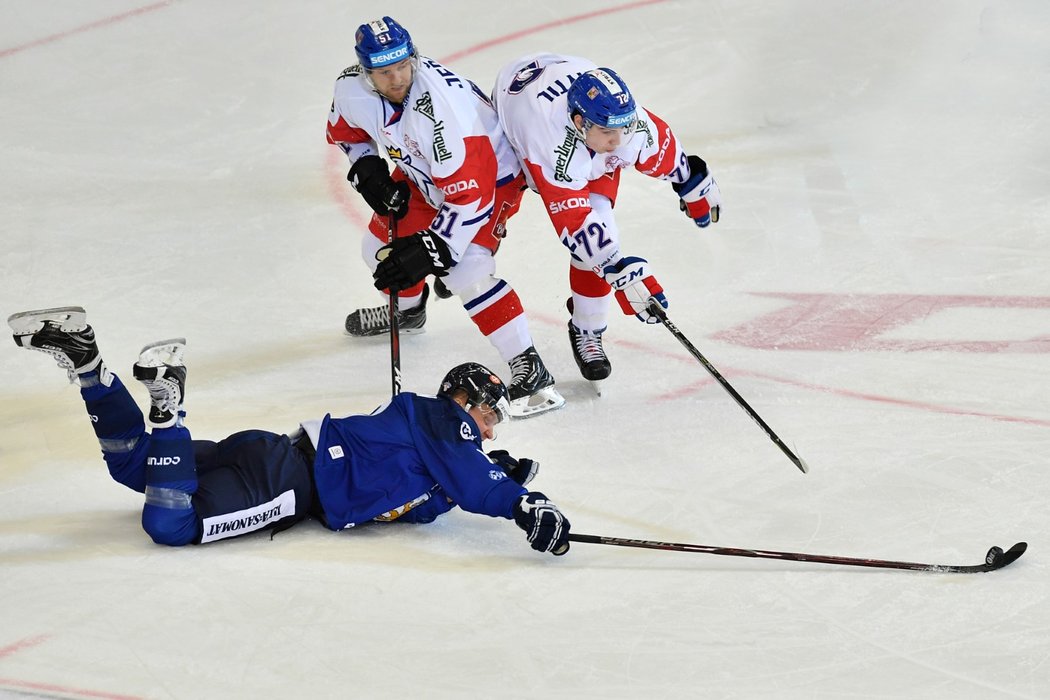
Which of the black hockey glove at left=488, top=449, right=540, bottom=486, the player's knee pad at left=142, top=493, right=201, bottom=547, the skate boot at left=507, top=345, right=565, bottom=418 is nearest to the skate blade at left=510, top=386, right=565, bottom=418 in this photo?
the skate boot at left=507, top=345, right=565, bottom=418

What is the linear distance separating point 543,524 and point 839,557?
3.00ft

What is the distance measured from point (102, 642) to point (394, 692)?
789mm

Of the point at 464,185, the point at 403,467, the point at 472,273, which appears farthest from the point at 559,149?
the point at 403,467

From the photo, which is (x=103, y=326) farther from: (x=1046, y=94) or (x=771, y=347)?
(x=1046, y=94)

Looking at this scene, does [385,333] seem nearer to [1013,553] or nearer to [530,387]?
[530,387]

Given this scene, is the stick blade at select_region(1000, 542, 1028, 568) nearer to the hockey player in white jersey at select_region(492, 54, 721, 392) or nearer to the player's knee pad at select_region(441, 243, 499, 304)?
the hockey player in white jersey at select_region(492, 54, 721, 392)

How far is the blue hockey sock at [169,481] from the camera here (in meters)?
3.67

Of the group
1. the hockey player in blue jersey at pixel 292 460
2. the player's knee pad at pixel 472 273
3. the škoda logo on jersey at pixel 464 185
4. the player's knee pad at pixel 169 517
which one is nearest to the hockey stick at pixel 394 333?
the player's knee pad at pixel 472 273

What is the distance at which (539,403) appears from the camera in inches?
203

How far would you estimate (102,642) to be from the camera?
3.35m

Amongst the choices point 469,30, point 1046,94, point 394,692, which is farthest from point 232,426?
point 1046,94

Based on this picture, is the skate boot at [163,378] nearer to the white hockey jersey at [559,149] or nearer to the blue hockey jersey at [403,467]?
the blue hockey jersey at [403,467]

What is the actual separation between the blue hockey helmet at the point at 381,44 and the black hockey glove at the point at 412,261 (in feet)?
2.16

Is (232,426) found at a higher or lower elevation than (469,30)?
lower
